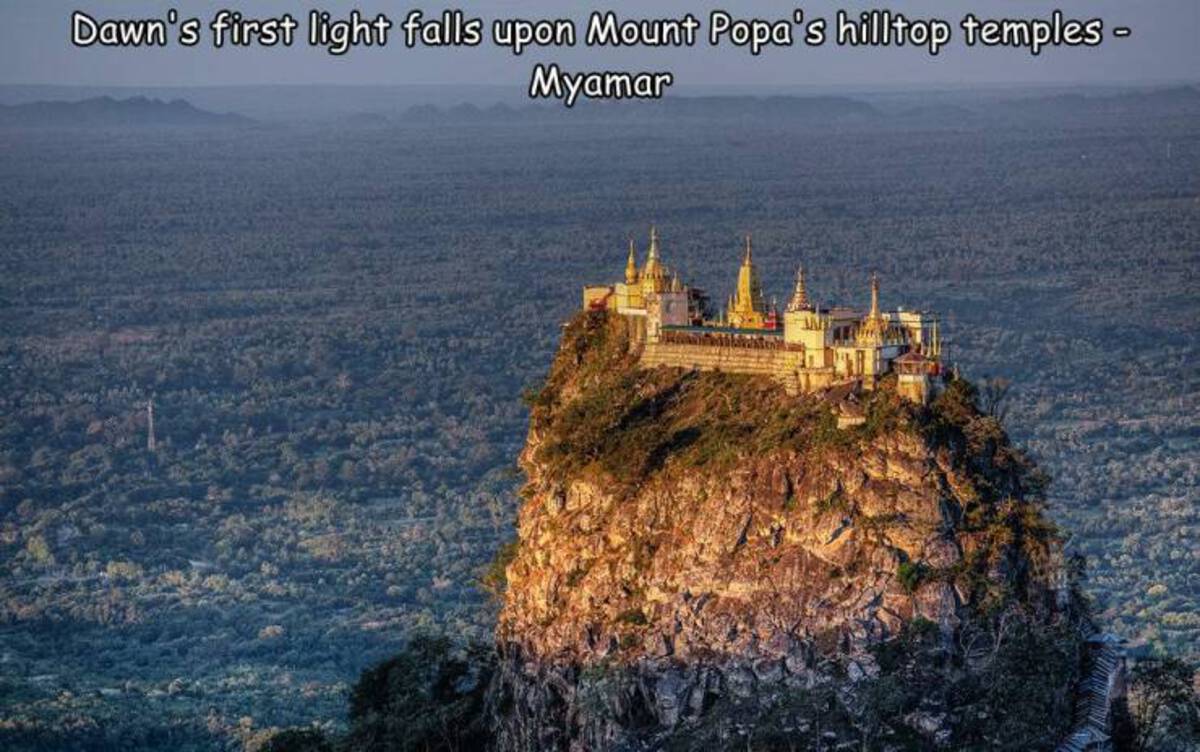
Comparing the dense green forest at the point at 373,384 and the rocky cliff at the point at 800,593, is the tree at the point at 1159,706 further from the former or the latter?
the dense green forest at the point at 373,384

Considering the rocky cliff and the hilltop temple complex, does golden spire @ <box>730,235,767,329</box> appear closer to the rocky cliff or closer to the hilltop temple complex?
the hilltop temple complex

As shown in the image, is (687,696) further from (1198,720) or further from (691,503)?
(1198,720)

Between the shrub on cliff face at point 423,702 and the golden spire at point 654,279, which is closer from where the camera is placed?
the shrub on cliff face at point 423,702

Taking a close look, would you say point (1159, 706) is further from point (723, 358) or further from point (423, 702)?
point (423, 702)

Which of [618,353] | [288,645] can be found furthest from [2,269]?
[618,353]

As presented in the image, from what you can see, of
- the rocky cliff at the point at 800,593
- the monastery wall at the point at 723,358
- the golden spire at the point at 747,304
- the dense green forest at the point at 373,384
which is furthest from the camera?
the dense green forest at the point at 373,384

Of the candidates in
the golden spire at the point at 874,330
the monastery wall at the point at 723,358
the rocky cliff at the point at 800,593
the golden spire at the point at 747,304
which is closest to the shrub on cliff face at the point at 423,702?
the rocky cliff at the point at 800,593

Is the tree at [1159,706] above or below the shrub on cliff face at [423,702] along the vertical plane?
above

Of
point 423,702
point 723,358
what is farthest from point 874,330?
point 423,702
